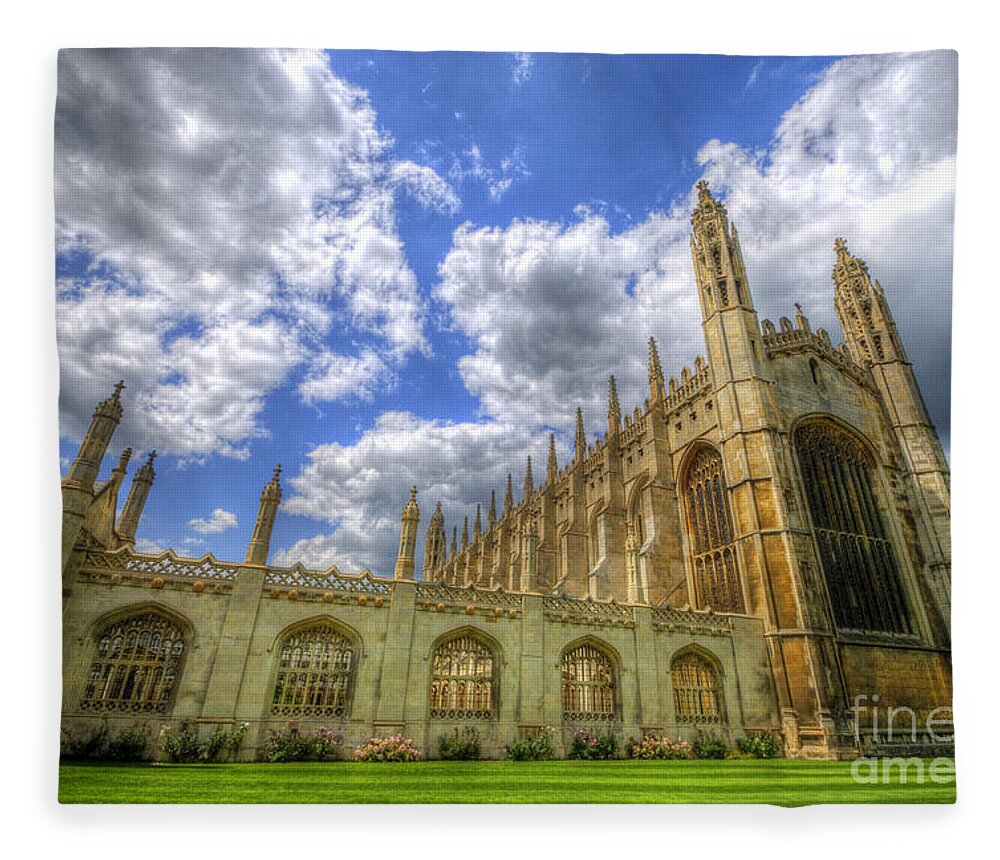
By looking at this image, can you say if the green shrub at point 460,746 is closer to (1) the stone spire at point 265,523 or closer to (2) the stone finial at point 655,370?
(1) the stone spire at point 265,523

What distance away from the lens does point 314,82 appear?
10.8 m

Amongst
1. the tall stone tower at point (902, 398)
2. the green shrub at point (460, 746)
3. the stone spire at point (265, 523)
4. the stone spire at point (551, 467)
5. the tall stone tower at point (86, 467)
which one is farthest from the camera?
the stone spire at point (551, 467)

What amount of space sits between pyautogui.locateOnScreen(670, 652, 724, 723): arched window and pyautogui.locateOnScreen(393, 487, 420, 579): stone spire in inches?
313

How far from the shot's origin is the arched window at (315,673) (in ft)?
35.5

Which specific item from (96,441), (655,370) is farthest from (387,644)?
(655,370)

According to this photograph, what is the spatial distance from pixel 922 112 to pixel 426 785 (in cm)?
1579

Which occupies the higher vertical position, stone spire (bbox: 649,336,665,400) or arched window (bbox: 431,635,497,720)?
stone spire (bbox: 649,336,665,400)

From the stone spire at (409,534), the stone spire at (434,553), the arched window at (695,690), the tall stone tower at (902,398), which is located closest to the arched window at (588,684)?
the arched window at (695,690)

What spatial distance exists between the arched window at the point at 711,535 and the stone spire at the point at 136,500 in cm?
1770

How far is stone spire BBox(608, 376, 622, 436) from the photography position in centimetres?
2883

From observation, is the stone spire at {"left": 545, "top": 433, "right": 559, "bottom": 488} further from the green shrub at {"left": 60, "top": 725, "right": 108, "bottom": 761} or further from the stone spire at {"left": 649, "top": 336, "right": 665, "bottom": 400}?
the green shrub at {"left": 60, "top": 725, "right": 108, "bottom": 761}

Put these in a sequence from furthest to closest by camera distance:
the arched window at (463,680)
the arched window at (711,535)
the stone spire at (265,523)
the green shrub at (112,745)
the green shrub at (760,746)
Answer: the arched window at (711,535) → the green shrub at (760,746) → the arched window at (463,680) → the stone spire at (265,523) → the green shrub at (112,745)

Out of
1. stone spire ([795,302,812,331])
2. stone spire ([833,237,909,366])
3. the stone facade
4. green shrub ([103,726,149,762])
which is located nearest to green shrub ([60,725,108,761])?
green shrub ([103,726,149,762])

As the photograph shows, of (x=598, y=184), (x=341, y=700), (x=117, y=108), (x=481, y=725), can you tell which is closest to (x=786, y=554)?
(x=481, y=725)
